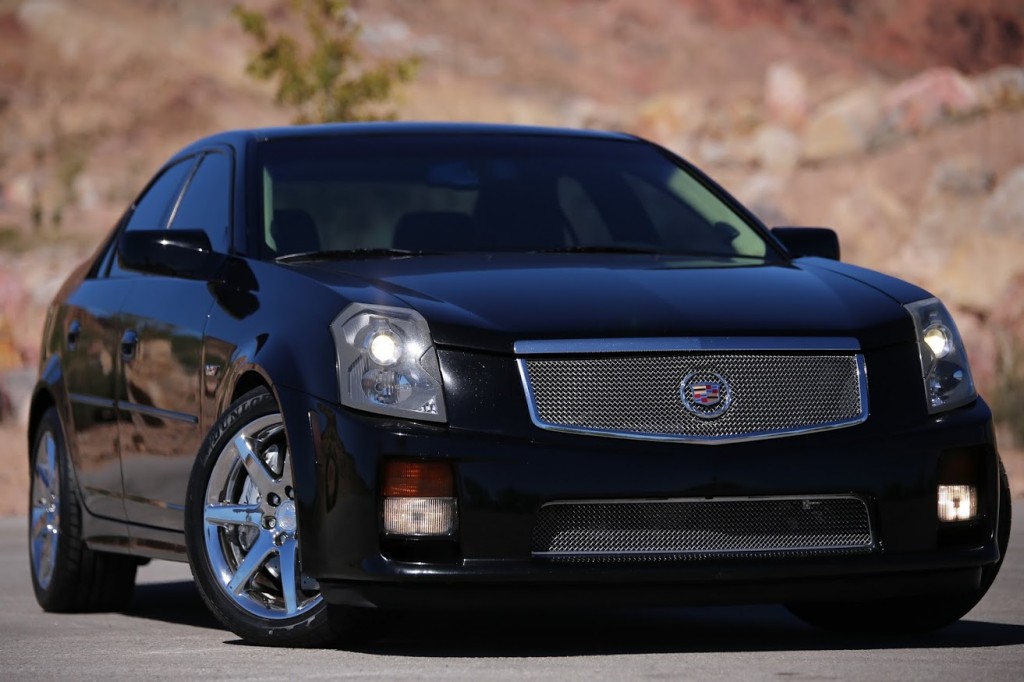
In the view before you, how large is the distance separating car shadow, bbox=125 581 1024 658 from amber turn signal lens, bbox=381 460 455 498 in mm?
547

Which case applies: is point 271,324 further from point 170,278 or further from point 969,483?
point 969,483

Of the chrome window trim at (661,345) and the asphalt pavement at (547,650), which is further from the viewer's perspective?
the chrome window trim at (661,345)

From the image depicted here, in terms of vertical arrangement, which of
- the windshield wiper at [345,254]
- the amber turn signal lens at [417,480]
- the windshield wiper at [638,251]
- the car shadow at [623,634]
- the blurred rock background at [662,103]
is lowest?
the car shadow at [623,634]

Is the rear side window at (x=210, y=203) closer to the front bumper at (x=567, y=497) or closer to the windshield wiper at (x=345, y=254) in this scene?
the windshield wiper at (x=345, y=254)

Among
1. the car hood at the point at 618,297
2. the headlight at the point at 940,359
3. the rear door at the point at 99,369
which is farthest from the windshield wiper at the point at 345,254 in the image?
the headlight at the point at 940,359

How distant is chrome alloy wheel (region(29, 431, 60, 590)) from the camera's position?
7.99 metres

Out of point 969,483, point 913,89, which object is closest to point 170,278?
point 969,483

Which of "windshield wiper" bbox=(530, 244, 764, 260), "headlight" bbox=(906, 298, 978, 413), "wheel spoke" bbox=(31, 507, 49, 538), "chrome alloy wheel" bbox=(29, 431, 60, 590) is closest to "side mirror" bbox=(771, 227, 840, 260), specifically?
"windshield wiper" bbox=(530, 244, 764, 260)

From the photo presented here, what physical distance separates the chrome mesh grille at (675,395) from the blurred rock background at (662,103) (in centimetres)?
1236

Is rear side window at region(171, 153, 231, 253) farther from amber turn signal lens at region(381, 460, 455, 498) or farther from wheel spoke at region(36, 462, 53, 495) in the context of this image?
amber turn signal lens at region(381, 460, 455, 498)

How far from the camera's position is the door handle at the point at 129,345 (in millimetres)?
7098

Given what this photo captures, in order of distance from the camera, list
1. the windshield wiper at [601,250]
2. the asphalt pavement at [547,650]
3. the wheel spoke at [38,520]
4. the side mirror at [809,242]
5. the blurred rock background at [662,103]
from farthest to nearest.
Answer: the blurred rock background at [662,103]
the wheel spoke at [38,520]
the side mirror at [809,242]
the windshield wiper at [601,250]
the asphalt pavement at [547,650]

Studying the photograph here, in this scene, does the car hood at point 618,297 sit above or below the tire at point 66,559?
above

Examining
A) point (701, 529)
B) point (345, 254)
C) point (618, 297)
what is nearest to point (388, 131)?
point (345, 254)
